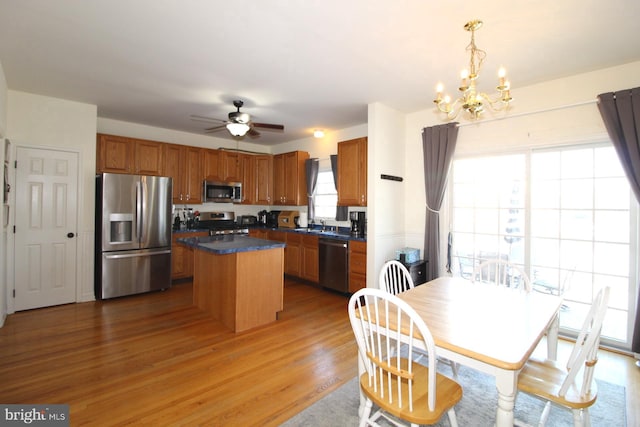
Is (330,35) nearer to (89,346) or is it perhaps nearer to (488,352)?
(488,352)

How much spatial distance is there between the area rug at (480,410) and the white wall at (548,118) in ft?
6.46

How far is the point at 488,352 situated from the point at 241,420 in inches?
60.8

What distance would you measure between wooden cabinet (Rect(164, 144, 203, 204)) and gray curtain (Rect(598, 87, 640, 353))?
5542mm

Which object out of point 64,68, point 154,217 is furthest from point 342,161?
point 64,68

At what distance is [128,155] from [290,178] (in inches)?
108

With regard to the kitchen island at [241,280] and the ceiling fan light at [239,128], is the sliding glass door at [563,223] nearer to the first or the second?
the kitchen island at [241,280]

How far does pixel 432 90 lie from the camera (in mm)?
3492

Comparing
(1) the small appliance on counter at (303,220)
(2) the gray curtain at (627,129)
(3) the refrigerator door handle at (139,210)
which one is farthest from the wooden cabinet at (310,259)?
(2) the gray curtain at (627,129)

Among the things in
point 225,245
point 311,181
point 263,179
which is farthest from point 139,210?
point 311,181

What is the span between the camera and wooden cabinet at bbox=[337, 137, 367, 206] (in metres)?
4.37

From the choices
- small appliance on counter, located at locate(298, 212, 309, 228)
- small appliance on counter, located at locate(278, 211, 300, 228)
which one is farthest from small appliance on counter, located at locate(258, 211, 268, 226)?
small appliance on counter, located at locate(298, 212, 309, 228)

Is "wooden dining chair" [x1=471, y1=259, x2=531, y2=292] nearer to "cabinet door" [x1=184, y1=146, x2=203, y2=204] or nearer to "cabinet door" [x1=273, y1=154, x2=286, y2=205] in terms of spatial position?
"cabinet door" [x1=273, y1=154, x2=286, y2=205]

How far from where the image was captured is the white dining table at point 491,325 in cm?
131

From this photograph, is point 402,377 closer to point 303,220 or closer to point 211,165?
point 303,220
